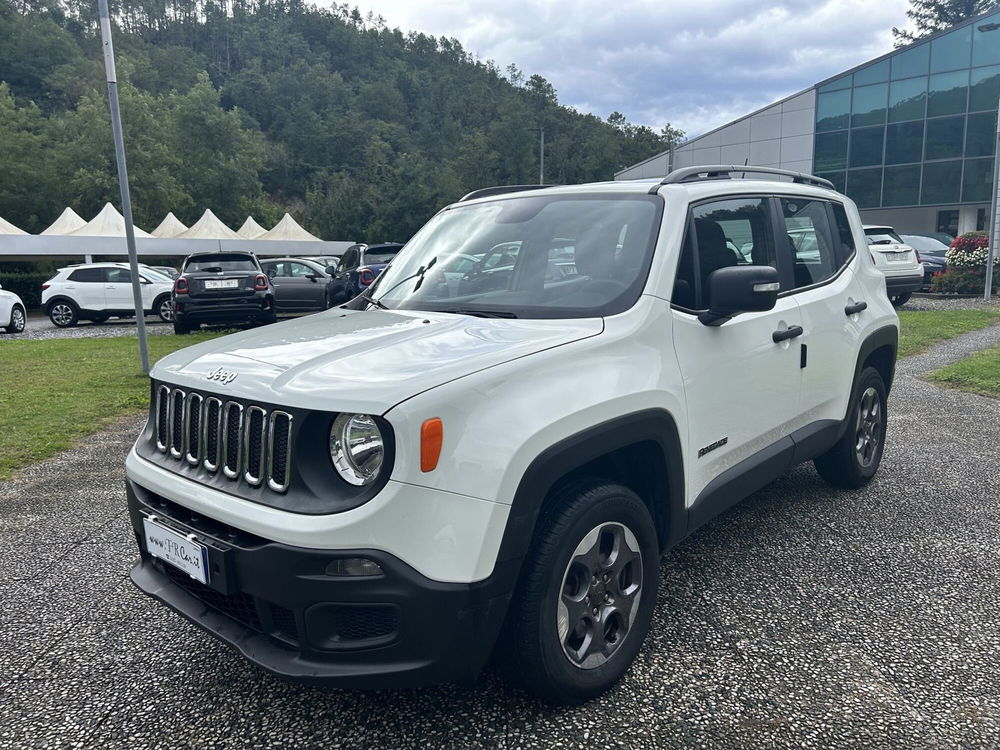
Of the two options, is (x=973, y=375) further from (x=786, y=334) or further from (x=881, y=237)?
Result: (x=881, y=237)

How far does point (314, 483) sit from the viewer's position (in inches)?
86.7

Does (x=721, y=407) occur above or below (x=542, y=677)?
above

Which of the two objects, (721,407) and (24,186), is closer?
(721,407)

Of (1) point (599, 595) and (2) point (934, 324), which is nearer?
(1) point (599, 595)

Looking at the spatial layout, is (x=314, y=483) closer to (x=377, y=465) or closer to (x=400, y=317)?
(x=377, y=465)

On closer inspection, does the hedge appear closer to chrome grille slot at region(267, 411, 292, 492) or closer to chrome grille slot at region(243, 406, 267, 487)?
chrome grille slot at region(243, 406, 267, 487)

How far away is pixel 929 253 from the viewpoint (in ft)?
73.4

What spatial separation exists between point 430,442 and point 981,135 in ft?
116

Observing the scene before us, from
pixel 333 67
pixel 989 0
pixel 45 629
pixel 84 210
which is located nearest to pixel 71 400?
pixel 45 629

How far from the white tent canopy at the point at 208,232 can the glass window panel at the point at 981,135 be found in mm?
32099

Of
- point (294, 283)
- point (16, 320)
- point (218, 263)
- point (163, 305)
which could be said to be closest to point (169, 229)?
point (163, 305)

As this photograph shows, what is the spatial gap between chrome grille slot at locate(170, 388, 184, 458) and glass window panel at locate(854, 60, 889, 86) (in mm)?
36057

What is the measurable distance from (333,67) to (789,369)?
132 meters

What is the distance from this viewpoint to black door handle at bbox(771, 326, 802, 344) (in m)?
3.54
